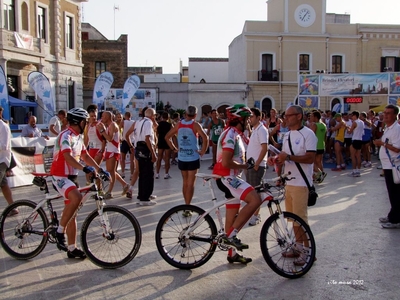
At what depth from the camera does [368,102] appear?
140ft

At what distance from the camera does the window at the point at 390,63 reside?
45156 mm

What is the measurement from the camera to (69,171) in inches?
231

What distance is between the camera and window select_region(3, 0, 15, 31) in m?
26.5

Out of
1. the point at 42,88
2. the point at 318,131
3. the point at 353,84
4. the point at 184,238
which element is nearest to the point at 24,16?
the point at 42,88

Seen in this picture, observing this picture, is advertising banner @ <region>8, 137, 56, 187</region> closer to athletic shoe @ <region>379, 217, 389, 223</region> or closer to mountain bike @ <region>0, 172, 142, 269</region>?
mountain bike @ <region>0, 172, 142, 269</region>

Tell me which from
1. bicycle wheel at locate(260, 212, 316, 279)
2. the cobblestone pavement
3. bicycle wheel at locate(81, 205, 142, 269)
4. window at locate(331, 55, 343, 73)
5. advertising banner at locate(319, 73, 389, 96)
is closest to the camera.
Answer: the cobblestone pavement

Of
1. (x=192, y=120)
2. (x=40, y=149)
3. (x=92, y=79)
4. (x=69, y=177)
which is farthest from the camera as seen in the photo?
(x=92, y=79)

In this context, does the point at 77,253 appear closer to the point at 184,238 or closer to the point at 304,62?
the point at 184,238

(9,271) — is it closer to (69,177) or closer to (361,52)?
(69,177)

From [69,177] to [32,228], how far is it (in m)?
0.76

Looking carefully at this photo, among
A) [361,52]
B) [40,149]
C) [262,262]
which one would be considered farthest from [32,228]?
[361,52]

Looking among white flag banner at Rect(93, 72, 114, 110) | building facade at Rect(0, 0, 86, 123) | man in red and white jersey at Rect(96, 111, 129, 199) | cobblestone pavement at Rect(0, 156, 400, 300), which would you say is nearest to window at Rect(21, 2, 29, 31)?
building facade at Rect(0, 0, 86, 123)

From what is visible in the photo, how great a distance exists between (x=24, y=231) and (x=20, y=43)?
22348mm

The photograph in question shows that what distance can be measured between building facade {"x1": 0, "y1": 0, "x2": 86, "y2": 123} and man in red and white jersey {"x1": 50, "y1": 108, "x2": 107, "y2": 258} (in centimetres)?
1802
